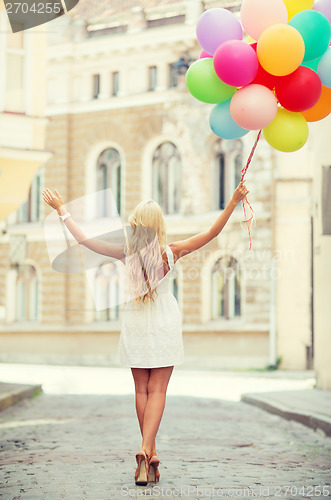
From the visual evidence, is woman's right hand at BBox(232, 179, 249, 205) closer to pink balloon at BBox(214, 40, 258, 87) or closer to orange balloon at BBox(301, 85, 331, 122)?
pink balloon at BBox(214, 40, 258, 87)

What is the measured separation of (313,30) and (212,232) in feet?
5.29

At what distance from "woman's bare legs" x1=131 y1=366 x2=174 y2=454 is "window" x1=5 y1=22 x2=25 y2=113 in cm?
1027

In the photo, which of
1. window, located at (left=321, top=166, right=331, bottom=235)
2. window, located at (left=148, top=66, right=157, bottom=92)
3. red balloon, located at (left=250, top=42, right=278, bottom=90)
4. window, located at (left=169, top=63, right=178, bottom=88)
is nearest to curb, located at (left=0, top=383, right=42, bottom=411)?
window, located at (left=321, top=166, right=331, bottom=235)

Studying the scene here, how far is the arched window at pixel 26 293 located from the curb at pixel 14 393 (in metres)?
13.7

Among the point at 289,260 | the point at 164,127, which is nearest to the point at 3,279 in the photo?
the point at 164,127

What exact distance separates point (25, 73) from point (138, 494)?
11701 millimetres

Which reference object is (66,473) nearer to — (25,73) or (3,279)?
(25,73)

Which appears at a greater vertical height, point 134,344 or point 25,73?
point 25,73

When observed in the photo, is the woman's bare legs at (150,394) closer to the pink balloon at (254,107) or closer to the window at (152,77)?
the pink balloon at (254,107)

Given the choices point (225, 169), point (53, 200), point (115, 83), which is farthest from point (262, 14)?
point (115, 83)

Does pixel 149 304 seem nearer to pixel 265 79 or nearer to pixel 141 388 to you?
pixel 141 388

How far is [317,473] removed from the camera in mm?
6625

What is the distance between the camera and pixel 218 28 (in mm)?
6281

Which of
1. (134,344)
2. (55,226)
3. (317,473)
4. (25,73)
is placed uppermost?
(25,73)
